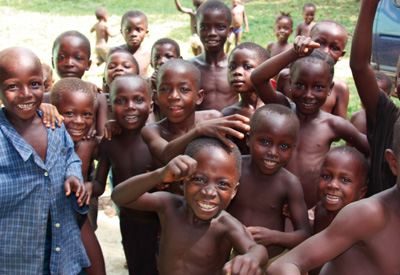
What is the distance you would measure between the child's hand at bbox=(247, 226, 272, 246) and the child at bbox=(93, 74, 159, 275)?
0.91m

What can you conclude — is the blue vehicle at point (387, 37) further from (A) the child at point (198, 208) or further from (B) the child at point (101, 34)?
(B) the child at point (101, 34)

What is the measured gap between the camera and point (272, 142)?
2.58m

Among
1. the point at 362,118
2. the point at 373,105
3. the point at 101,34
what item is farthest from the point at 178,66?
the point at 101,34

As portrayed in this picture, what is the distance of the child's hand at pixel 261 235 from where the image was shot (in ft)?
7.82

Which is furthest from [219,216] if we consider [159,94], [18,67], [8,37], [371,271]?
[8,37]

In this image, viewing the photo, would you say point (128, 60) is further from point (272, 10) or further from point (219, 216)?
point (272, 10)

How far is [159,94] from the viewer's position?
298cm

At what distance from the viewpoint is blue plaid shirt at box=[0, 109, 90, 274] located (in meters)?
2.46

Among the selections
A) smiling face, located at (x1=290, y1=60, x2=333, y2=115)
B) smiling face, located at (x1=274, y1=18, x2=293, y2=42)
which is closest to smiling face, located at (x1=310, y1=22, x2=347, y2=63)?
smiling face, located at (x1=290, y1=60, x2=333, y2=115)

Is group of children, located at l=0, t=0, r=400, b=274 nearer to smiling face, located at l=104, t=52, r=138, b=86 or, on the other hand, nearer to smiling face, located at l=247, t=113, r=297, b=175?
smiling face, located at l=247, t=113, r=297, b=175

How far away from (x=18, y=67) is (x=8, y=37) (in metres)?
10.9

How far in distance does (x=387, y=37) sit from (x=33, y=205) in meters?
5.69

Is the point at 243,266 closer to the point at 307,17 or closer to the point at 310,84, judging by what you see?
the point at 310,84

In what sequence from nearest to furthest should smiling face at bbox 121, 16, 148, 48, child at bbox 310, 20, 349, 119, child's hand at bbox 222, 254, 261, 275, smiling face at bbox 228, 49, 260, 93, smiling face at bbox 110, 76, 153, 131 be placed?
1. child's hand at bbox 222, 254, 261, 275
2. smiling face at bbox 110, 76, 153, 131
3. smiling face at bbox 228, 49, 260, 93
4. child at bbox 310, 20, 349, 119
5. smiling face at bbox 121, 16, 148, 48
